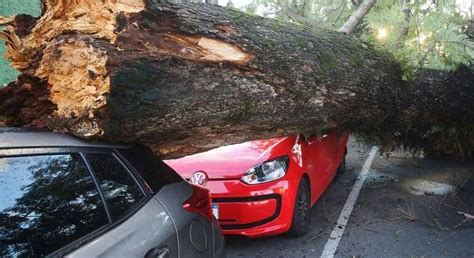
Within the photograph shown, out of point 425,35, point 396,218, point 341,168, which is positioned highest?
point 425,35

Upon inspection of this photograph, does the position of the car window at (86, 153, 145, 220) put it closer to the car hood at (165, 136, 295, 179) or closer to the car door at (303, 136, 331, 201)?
the car hood at (165, 136, 295, 179)

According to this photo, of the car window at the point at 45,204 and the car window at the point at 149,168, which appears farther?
the car window at the point at 149,168

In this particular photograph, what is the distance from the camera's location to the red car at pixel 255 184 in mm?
4371

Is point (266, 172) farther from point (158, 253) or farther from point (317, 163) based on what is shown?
point (158, 253)

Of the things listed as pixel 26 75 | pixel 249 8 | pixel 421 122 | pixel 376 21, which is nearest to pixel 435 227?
pixel 421 122

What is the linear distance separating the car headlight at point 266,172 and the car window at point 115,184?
6.76 feet

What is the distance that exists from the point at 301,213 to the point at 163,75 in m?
2.59

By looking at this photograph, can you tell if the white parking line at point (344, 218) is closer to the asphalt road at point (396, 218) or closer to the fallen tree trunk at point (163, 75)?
the asphalt road at point (396, 218)

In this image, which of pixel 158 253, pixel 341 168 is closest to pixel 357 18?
pixel 341 168

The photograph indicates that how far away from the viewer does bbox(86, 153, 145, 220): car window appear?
224cm

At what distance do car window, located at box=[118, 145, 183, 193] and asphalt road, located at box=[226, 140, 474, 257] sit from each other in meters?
2.12

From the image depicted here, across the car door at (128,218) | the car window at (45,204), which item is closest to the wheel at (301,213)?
the car door at (128,218)

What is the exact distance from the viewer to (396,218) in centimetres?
541

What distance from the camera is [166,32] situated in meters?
3.00
